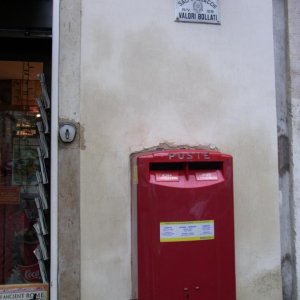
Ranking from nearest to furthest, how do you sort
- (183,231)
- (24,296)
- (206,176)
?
(183,231) < (206,176) < (24,296)

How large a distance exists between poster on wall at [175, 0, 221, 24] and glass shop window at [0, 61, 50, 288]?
1230 millimetres

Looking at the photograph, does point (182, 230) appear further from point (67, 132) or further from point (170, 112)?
point (67, 132)

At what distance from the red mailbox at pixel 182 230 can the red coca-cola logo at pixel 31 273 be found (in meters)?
1.10

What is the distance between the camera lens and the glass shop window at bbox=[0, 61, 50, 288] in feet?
12.0

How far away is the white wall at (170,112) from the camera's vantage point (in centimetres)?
314

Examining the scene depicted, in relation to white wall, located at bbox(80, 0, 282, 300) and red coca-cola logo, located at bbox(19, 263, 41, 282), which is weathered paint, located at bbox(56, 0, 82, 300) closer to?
white wall, located at bbox(80, 0, 282, 300)

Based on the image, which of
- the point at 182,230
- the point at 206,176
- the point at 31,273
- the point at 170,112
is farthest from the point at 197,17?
the point at 31,273

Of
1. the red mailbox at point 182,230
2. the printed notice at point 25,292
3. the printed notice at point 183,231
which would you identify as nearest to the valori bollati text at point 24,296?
the printed notice at point 25,292

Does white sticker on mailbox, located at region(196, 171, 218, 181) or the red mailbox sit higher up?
white sticker on mailbox, located at region(196, 171, 218, 181)

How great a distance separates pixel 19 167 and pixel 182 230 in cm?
174

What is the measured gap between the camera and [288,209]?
3.46 m

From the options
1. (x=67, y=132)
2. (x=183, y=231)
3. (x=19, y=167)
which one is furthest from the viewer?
(x=19, y=167)

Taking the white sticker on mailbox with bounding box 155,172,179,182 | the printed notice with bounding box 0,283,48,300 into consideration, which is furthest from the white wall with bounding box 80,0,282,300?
the white sticker on mailbox with bounding box 155,172,179,182

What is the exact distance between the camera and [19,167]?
3.78 m
